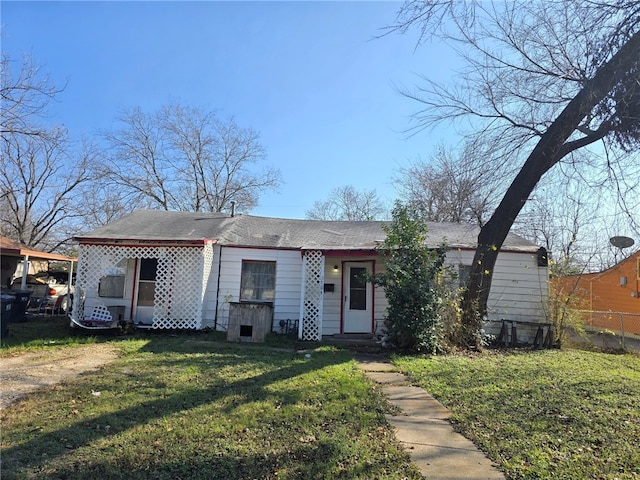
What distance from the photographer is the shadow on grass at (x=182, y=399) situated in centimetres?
314

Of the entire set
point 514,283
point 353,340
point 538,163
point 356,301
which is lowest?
point 353,340

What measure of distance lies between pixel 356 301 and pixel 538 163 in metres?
5.63

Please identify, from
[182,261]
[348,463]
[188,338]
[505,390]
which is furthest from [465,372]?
[182,261]

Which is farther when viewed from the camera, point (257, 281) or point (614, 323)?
point (614, 323)

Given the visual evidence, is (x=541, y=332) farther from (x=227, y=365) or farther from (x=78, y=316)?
(x=78, y=316)

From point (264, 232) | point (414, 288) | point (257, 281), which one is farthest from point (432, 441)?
point (264, 232)

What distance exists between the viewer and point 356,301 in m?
11.0

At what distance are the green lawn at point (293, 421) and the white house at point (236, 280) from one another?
3.44m

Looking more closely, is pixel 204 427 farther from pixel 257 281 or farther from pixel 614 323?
pixel 614 323

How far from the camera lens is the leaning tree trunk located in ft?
18.9

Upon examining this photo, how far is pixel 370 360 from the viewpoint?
7.83m

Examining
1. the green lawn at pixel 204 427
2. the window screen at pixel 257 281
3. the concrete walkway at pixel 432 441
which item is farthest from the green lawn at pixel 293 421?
the window screen at pixel 257 281

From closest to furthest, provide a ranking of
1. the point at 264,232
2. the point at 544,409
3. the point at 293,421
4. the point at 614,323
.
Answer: the point at 293,421 < the point at 544,409 < the point at 264,232 < the point at 614,323

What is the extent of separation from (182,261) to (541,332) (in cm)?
964
